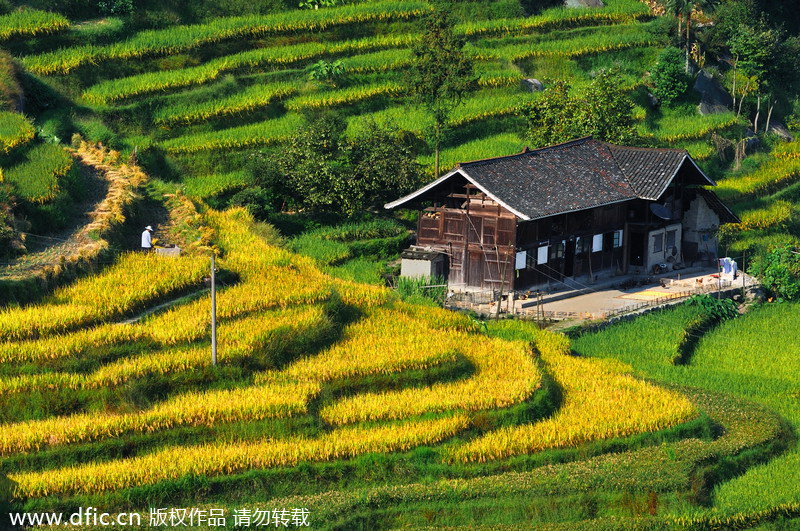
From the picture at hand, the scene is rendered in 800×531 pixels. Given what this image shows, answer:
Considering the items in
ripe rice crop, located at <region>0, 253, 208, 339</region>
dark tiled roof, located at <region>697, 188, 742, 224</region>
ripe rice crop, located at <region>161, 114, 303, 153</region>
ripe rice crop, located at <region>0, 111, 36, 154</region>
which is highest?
ripe rice crop, located at <region>0, 111, 36, 154</region>

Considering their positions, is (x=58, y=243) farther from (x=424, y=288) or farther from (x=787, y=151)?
(x=787, y=151)

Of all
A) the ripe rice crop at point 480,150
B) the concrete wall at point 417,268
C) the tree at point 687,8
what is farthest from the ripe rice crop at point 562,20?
the concrete wall at point 417,268

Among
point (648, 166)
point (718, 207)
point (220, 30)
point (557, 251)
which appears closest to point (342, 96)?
point (220, 30)

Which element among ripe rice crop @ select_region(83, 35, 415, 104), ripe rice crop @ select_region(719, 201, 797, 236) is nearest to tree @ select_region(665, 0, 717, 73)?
ripe rice crop @ select_region(719, 201, 797, 236)

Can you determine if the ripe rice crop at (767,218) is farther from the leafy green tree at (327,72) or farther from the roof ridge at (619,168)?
the leafy green tree at (327,72)

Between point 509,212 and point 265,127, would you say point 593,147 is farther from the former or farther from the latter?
point 265,127

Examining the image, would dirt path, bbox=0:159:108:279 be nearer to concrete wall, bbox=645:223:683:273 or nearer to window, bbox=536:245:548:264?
window, bbox=536:245:548:264
